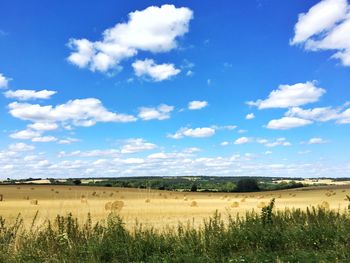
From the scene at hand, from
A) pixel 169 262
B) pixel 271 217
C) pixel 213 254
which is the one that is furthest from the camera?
pixel 271 217

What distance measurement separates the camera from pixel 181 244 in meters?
11.1

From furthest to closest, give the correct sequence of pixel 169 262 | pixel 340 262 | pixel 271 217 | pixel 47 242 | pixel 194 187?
pixel 194 187 < pixel 271 217 < pixel 47 242 < pixel 169 262 < pixel 340 262

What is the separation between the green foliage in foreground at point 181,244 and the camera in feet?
33.2

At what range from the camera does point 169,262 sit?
9734 millimetres

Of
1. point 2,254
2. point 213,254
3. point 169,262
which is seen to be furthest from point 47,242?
point 213,254

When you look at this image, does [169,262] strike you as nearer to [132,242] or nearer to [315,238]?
[132,242]

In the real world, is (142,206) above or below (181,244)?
above

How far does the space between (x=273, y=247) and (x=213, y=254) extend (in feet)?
5.74

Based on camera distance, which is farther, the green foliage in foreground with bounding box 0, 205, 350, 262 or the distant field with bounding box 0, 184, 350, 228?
the distant field with bounding box 0, 184, 350, 228

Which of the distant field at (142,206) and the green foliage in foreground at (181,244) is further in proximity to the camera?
the distant field at (142,206)

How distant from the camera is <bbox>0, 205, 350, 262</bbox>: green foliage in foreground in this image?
10133mm

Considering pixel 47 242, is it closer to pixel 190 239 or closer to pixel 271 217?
pixel 190 239

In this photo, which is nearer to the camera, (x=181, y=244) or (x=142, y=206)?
(x=181, y=244)

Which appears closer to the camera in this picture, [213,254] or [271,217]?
[213,254]
